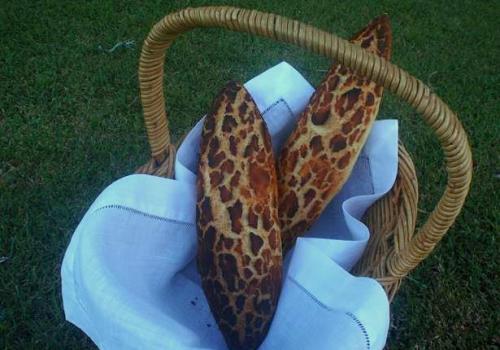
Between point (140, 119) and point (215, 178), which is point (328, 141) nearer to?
point (215, 178)

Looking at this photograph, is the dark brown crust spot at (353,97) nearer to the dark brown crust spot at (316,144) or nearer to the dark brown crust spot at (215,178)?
the dark brown crust spot at (316,144)

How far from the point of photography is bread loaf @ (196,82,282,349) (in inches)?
30.9

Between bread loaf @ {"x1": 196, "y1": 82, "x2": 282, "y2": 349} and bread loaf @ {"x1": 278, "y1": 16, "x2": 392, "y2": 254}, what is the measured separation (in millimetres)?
59

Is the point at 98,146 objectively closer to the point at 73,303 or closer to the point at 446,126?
the point at 73,303

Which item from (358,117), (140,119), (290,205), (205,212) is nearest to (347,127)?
(358,117)

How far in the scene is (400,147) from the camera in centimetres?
92

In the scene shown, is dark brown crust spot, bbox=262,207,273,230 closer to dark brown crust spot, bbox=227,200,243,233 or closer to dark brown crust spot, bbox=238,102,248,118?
dark brown crust spot, bbox=227,200,243,233

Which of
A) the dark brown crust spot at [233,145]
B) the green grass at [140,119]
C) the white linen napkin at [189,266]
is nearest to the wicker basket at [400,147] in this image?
the white linen napkin at [189,266]

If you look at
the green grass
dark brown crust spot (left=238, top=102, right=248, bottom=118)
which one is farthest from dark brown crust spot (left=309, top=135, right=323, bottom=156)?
the green grass

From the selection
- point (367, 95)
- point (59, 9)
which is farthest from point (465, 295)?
point (59, 9)

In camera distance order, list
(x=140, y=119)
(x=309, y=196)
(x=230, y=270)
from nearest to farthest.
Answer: (x=230, y=270) < (x=309, y=196) < (x=140, y=119)

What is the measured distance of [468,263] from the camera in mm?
1216

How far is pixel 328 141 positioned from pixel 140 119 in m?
Answer: 0.75

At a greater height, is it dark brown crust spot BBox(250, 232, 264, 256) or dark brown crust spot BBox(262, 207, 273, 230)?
dark brown crust spot BBox(262, 207, 273, 230)
